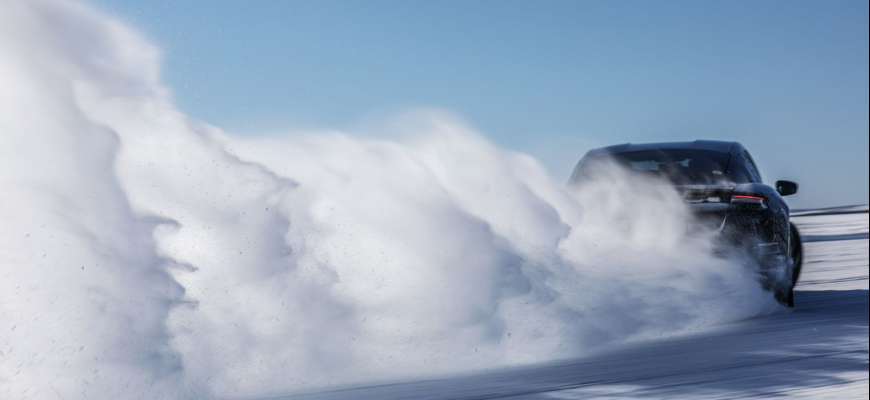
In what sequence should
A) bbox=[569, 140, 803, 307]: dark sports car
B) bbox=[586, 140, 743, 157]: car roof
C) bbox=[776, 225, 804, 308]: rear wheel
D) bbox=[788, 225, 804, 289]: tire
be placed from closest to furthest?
1. bbox=[569, 140, 803, 307]: dark sports car
2. bbox=[776, 225, 804, 308]: rear wheel
3. bbox=[586, 140, 743, 157]: car roof
4. bbox=[788, 225, 804, 289]: tire

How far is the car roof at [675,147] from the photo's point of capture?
23.8 feet

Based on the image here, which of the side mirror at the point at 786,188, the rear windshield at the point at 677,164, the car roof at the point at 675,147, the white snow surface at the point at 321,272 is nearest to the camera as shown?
the white snow surface at the point at 321,272

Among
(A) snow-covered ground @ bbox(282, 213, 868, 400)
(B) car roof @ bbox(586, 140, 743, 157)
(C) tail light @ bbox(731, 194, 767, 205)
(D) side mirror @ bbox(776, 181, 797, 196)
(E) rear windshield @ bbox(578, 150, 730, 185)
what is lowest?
(A) snow-covered ground @ bbox(282, 213, 868, 400)

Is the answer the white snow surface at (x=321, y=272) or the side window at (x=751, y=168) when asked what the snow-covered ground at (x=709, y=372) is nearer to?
the white snow surface at (x=321, y=272)

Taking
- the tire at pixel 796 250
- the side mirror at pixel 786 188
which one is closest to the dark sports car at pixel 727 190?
the side mirror at pixel 786 188

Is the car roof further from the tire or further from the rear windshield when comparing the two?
the tire

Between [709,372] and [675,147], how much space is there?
330 cm

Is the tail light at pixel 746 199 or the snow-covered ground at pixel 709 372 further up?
the tail light at pixel 746 199

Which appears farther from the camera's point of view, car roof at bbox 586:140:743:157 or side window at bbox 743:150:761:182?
car roof at bbox 586:140:743:157

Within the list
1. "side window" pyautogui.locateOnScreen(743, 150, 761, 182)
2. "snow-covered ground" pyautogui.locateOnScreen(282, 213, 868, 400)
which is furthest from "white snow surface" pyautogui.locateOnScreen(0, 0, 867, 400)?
"side window" pyautogui.locateOnScreen(743, 150, 761, 182)

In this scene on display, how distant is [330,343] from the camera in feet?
14.3

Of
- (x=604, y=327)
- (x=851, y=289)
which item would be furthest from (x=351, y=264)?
(x=851, y=289)

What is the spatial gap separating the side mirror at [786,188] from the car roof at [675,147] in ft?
1.82

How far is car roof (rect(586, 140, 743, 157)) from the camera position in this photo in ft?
23.8
